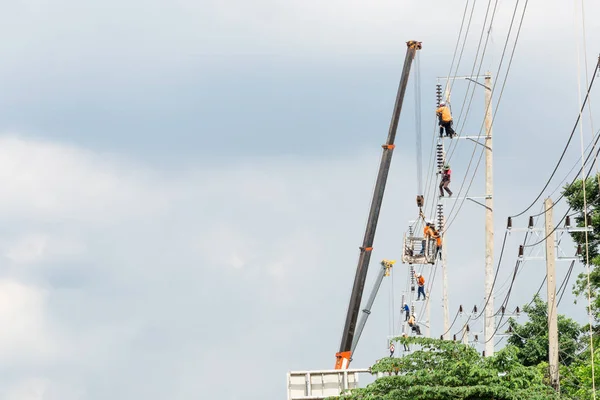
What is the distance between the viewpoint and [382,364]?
33.6m

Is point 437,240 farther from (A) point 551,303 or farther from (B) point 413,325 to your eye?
(B) point 413,325

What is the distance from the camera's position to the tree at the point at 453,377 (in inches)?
1230

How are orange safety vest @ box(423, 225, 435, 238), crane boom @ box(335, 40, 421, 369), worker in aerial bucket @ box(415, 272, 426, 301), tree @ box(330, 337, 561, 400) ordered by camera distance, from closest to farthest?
tree @ box(330, 337, 561, 400)
crane boom @ box(335, 40, 421, 369)
orange safety vest @ box(423, 225, 435, 238)
worker in aerial bucket @ box(415, 272, 426, 301)

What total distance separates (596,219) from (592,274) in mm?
3065

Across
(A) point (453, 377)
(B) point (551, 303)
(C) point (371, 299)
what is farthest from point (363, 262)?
(A) point (453, 377)

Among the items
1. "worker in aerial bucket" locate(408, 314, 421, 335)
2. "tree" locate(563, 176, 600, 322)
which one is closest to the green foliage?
"tree" locate(563, 176, 600, 322)

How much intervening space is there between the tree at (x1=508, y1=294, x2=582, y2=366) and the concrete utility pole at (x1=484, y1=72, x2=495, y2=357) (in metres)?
22.7

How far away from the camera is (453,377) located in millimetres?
31562

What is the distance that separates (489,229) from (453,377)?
14438 millimetres

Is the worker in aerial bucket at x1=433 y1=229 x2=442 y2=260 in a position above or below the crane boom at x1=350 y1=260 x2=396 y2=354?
above

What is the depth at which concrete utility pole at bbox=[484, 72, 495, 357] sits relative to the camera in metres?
43.5

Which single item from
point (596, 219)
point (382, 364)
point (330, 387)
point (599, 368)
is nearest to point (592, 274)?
point (596, 219)

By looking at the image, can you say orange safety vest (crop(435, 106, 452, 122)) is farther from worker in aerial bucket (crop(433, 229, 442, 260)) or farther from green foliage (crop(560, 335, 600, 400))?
green foliage (crop(560, 335, 600, 400))

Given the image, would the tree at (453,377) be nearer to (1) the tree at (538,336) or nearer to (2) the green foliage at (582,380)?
(2) the green foliage at (582,380)
